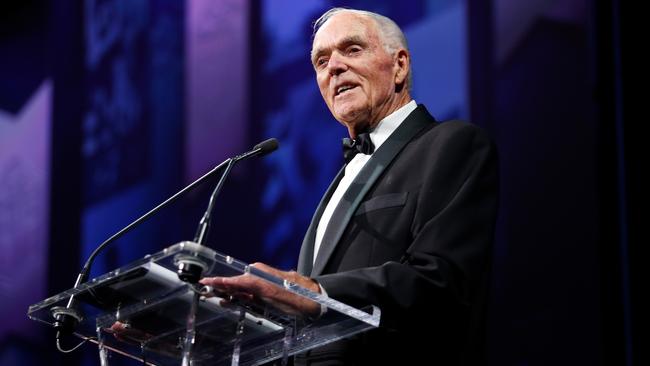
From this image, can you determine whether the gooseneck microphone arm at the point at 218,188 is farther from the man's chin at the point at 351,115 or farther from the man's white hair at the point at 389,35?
the man's white hair at the point at 389,35

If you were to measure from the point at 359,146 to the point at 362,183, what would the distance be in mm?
261

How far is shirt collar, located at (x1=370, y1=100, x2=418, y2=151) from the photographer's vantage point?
2582 mm

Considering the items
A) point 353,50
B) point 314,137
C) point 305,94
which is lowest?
point 353,50

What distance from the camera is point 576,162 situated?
3521 mm

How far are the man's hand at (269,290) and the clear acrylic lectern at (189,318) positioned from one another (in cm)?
1

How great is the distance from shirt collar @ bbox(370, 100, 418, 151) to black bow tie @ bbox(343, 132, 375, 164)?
2 centimetres

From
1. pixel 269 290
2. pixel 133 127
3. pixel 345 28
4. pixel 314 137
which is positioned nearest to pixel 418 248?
pixel 269 290

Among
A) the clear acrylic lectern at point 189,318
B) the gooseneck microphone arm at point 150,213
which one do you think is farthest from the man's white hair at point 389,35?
the clear acrylic lectern at point 189,318

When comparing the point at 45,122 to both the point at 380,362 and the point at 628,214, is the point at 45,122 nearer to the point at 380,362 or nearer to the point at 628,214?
the point at 628,214

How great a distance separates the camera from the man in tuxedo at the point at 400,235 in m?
1.96

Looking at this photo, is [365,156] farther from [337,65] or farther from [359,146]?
[337,65]

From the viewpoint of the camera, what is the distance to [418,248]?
2.09 m

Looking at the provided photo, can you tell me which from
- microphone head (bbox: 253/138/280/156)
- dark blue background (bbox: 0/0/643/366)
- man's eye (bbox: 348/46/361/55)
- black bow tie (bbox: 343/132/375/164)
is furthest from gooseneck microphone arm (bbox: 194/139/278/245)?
dark blue background (bbox: 0/0/643/366)

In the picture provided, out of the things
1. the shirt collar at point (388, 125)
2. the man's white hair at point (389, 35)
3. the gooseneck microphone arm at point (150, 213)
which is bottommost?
the gooseneck microphone arm at point (150, 213)
